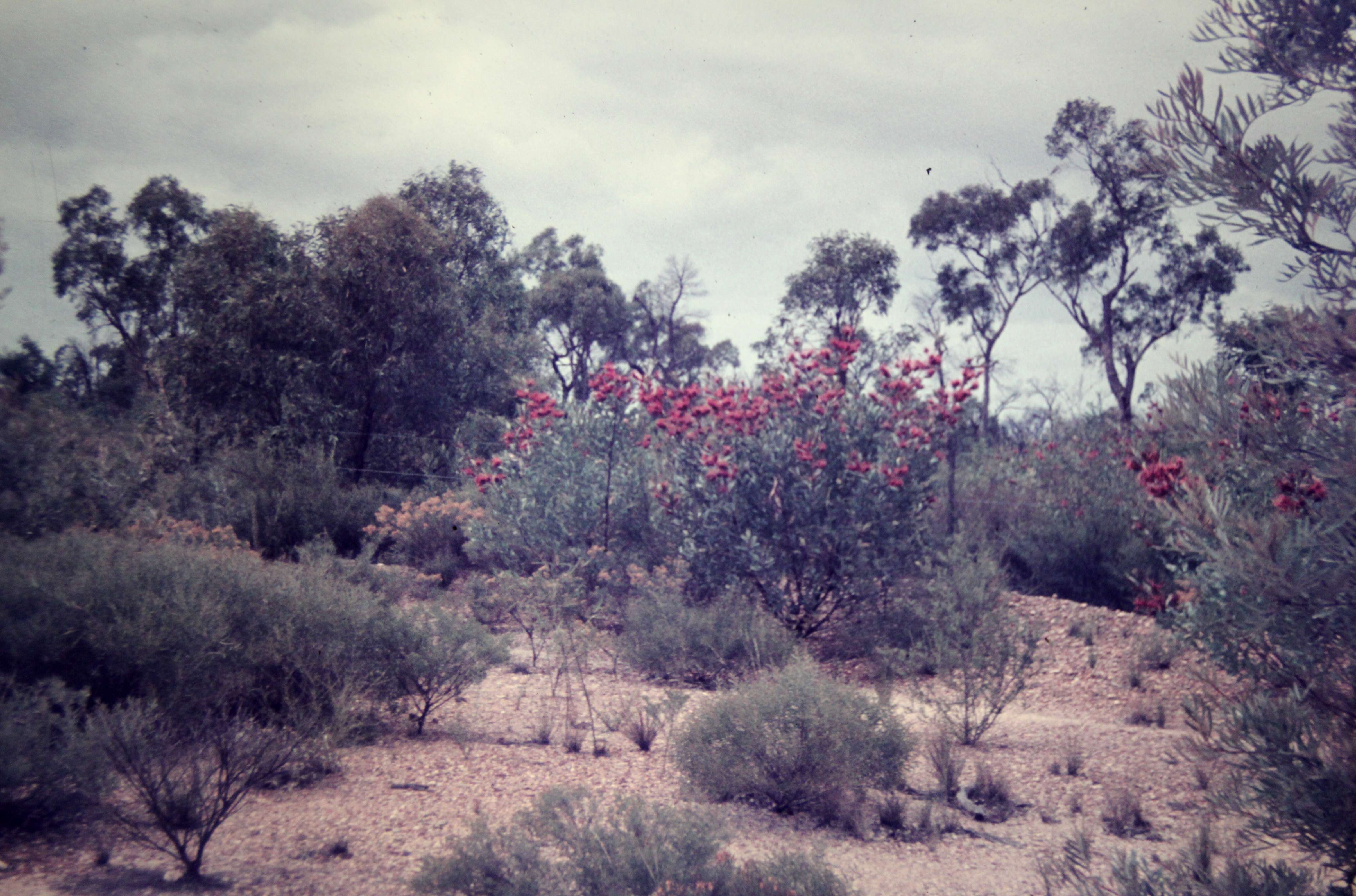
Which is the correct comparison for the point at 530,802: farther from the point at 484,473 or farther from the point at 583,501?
the point at 484,473

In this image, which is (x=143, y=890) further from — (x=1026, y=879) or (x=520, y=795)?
(x=1026, y=879)

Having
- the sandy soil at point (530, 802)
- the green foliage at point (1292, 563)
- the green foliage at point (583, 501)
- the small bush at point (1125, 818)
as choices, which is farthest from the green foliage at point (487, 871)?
the green foliage at point (583, 501)

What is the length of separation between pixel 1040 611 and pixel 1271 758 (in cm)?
705

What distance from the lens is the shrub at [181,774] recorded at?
3336 millimetres

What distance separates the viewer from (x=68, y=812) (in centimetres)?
353

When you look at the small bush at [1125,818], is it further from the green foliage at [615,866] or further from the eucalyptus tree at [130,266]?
the eucalyptus tree at [130,266]

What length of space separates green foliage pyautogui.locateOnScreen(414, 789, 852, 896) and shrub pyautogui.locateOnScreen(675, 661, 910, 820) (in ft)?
3.42

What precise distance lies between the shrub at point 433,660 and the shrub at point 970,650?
3258 mm

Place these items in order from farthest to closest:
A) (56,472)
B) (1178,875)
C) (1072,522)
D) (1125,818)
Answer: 1. (1072,522)
2. (56,472)
3. (1125,818)
4. (1178,875)

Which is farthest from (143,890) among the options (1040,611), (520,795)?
(1040,611)

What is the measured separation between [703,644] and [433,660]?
8.73 feet

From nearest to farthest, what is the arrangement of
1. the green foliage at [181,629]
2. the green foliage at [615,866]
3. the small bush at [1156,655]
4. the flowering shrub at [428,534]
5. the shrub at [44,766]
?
1. the green foliage at [615,866]
2. the shrub at [44,766]
3. the green foliage at [181,629]
4. the small bush at [1156,655]
5. the flowering shrub at [428,534]

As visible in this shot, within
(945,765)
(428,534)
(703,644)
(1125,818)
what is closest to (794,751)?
(945,765)

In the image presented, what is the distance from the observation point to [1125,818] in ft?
14.4
